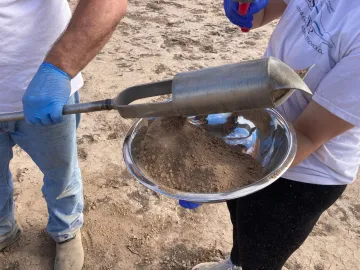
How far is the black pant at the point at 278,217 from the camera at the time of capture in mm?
1268

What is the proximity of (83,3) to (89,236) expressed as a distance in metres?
1.28

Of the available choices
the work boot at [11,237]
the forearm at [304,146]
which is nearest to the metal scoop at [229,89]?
the forearm at [304,146]

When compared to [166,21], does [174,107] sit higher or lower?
higher

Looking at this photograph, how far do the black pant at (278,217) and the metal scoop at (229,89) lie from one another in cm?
50

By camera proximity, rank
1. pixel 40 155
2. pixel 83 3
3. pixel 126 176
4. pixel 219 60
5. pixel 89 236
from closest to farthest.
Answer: pixel 83 3 < pixel 40 155 < pixel 89 236 < pixel 126 176 < pixel 219 60

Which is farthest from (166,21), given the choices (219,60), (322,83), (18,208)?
(322,83)

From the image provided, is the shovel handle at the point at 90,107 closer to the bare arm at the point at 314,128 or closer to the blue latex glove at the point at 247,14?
the bare arm at the point at 314,128

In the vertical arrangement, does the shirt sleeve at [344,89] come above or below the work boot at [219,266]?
above

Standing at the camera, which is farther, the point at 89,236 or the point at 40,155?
the point at 89,236

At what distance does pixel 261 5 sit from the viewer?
1.39 metres

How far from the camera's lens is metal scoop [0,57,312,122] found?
84 centimetres

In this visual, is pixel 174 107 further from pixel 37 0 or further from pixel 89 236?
pixel 89 236

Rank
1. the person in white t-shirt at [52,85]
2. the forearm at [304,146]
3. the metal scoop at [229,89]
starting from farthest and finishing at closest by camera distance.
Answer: the person in white t-shirt at [52,85], the forearm at [304,146], the metal scoop at [229,89]

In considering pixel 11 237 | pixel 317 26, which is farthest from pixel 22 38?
pixel 11 237
